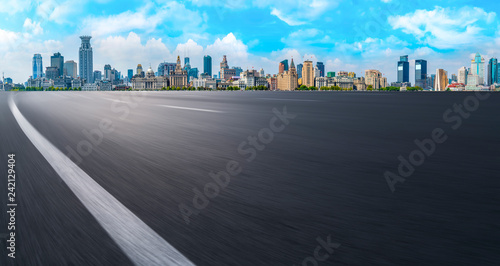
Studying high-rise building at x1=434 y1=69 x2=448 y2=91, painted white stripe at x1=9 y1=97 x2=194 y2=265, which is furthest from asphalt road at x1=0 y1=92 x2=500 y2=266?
high-rise building at x1=434 y1=69 x2=448 y2=91

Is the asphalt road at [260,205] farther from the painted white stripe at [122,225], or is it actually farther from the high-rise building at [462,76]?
the high-rise building at [462,76]

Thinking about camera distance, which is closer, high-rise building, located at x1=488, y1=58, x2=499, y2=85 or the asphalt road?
the asphalt road

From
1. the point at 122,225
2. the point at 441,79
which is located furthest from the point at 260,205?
the point at 441,79

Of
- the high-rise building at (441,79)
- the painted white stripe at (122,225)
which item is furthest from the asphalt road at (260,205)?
the high-rise building at (441,79)

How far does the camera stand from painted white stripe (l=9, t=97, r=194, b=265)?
6.04 ft

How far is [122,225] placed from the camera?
2287 millimetres

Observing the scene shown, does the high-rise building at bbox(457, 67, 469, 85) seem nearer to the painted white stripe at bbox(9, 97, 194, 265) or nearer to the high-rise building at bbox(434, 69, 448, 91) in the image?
the high-rise building at bbox(434, 69, 448, 91)

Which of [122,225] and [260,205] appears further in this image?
[260,205]

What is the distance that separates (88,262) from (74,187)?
157 cm

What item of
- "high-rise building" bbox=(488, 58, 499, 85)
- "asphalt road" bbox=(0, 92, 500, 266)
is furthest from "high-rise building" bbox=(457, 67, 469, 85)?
"asphalt road" bbox=(0, 92, 500, 266)

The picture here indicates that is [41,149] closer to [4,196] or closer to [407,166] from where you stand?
[4,196]

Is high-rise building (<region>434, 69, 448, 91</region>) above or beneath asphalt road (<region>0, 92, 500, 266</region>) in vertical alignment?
above

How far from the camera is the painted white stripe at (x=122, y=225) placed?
184 centimetres

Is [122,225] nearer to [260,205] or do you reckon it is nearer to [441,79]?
[260,205]
